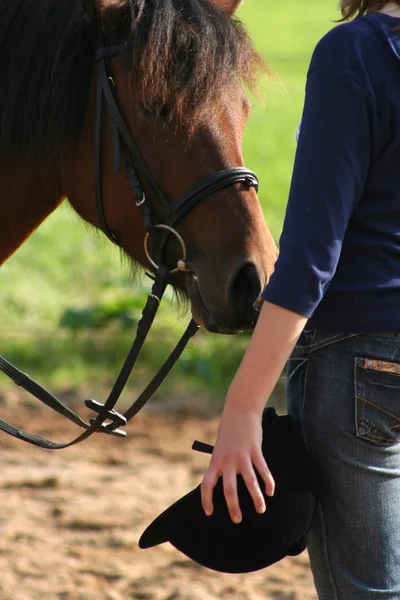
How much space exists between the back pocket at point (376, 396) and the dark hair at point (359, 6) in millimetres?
651

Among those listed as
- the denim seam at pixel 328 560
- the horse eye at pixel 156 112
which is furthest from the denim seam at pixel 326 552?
the horse eye at pixel 156 112

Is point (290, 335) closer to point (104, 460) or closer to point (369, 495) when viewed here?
point (369, 495)

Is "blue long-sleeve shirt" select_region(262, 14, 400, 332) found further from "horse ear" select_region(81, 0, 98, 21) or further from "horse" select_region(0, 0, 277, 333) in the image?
"horse ear" select_region(81, 0, 98, 21)

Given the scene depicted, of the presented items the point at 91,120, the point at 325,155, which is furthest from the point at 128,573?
the point at 325,155

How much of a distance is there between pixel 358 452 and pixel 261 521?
227mm

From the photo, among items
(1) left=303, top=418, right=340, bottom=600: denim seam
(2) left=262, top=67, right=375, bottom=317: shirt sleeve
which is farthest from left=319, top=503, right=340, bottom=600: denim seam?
(2) left=262, top=67, right=375, bottom=317: shirt sleeve

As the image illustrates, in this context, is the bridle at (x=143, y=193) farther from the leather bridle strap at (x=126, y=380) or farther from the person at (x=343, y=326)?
the person at (x=343, y=326)

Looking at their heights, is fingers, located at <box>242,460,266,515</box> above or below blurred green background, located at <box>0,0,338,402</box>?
above

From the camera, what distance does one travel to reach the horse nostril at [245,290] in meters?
1.93

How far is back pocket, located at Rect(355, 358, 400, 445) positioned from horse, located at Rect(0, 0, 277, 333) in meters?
0.52

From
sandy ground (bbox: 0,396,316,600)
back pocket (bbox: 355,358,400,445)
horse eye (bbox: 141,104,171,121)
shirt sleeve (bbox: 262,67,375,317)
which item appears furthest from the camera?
sandy ground (bbox: 0,396,316,600)

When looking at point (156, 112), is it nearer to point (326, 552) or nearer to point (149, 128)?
point (149, 128)

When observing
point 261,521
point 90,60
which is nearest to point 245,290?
point 261,521

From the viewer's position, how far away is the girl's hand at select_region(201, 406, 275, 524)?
136 centimetres
